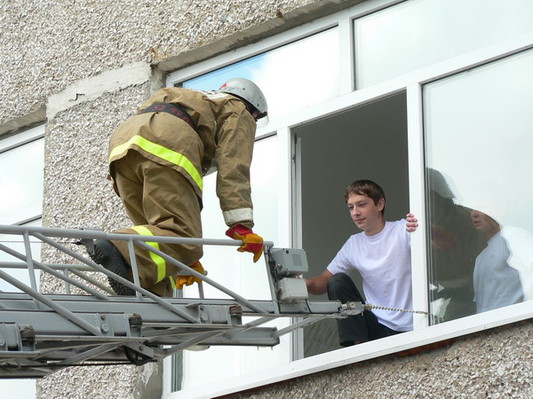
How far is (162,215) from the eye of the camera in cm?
668

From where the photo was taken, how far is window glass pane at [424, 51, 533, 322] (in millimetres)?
6898

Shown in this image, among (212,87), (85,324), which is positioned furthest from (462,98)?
(85,324)

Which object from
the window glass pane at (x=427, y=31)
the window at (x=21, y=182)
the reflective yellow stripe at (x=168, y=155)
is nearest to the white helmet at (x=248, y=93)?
the reflective yellow stripe at (x=168, y=155)

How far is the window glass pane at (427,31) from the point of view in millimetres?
7309

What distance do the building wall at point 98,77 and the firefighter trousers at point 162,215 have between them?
3.90ft

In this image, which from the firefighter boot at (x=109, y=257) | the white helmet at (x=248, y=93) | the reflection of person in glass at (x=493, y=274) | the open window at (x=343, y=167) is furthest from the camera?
the open window at (x=343, y=167)

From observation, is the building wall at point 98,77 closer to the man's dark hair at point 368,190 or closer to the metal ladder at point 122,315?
the metal ladder at point 122,315

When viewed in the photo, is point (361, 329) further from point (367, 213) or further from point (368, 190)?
point (368, 190)

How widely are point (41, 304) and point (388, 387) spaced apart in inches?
81.3

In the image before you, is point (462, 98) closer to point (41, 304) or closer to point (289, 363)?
point (289, 363)

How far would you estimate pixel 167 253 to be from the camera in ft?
21.3

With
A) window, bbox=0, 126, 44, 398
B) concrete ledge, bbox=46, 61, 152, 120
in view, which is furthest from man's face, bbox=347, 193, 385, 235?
window, bbox=0, 126, 44, 398

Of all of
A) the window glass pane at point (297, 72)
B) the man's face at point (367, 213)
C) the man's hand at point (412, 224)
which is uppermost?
the window glass pane at point (297, 72)

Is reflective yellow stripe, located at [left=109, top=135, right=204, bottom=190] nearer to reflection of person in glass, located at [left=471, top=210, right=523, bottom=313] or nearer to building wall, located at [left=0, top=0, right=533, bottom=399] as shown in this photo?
building wall, located at [left=0, top=0, right=533, bottom=399]
